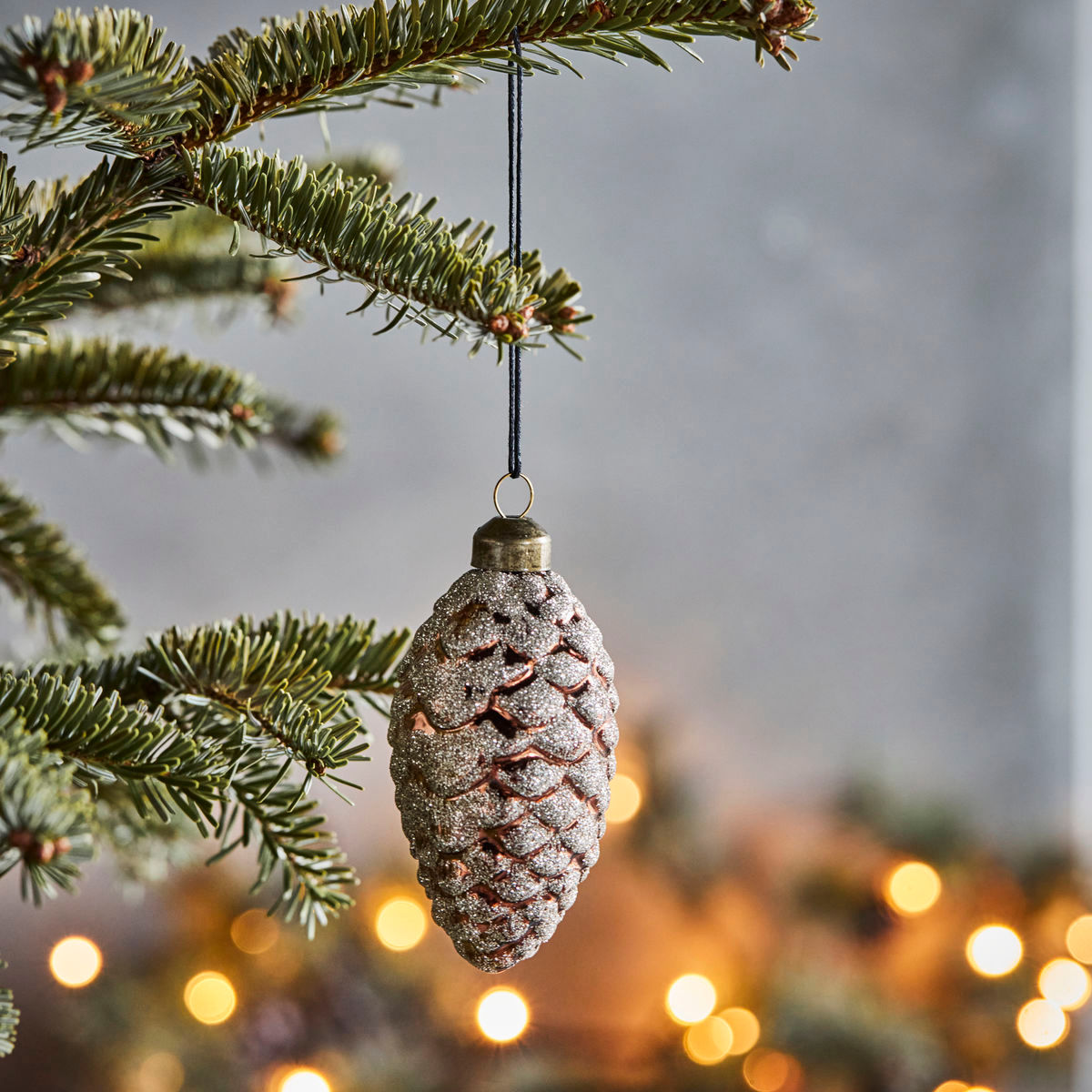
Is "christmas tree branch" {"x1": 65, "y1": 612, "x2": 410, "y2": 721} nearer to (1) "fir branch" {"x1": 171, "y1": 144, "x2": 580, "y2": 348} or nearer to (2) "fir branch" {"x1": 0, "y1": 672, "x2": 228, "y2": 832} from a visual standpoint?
(2) "fir branch" {"x1": 0, "y1": 672, "x2": 228, "y2": 832}

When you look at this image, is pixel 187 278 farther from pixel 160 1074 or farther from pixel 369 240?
pixel 160 1074

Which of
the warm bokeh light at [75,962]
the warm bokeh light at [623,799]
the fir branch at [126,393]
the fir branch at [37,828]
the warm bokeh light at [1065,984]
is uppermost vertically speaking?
the warm bokeh light at [623,799]

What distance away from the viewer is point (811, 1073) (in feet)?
3.60

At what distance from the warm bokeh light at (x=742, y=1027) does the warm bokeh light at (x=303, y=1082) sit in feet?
1.46

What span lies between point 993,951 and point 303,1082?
79 centimetres

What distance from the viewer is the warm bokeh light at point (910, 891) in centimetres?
117

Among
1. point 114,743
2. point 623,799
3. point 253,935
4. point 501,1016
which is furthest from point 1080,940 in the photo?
point 114,743

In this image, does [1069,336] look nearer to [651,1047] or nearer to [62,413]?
[651,1047]

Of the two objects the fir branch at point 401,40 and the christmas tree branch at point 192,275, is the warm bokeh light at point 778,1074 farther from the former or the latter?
the fir branch at point 401,40

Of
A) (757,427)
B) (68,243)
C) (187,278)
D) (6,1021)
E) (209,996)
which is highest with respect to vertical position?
(757,427)

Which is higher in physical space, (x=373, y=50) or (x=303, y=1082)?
(x=373, y=50)

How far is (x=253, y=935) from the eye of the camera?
1.02 meters

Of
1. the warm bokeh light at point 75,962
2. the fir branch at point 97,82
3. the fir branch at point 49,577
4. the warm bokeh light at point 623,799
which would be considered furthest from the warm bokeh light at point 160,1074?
the fir branch at point 97,82

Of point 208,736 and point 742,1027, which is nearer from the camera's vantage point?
point 208,736
